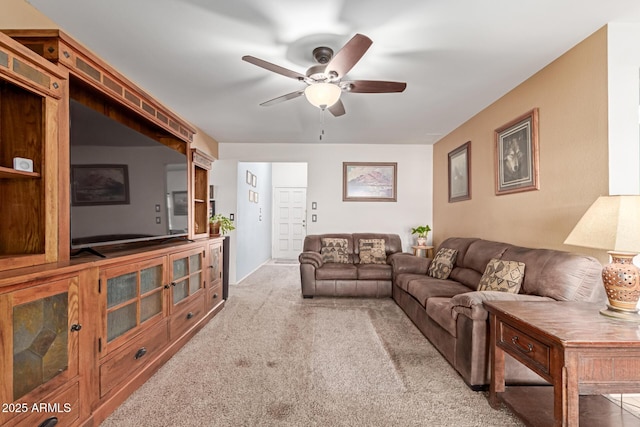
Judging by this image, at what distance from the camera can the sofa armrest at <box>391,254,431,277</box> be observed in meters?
4.11

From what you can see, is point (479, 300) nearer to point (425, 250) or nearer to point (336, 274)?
point (336, 274)

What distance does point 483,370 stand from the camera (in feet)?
6.63

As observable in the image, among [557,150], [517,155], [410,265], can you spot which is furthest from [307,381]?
[517,155]

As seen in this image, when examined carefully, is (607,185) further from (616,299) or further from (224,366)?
(224,366)

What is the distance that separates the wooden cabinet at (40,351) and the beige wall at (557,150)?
10.9 feet

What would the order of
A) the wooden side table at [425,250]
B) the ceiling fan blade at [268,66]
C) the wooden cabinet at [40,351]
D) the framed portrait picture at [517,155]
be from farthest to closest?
the wooden side table at [425,250], the framed portrait picture at [517,155], the ceiling fan blade at [268,66], the wooden cabinet at [40,351]

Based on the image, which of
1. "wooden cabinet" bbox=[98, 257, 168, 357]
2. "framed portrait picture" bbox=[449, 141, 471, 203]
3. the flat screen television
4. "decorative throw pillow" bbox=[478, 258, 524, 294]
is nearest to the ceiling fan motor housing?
the flat screen television

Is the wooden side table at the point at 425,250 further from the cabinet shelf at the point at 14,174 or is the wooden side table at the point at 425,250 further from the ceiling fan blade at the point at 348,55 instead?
the cabinet shelf at the point at 14,174

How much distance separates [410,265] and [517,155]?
6.16ft

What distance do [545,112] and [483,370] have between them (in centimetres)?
224

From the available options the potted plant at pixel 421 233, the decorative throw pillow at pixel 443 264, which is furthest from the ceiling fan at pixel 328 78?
the potted plant at pixel 421 233

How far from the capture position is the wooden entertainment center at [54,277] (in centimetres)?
126

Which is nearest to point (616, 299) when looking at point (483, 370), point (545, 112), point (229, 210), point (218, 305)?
point (483, 370)

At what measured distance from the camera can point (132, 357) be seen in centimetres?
200
